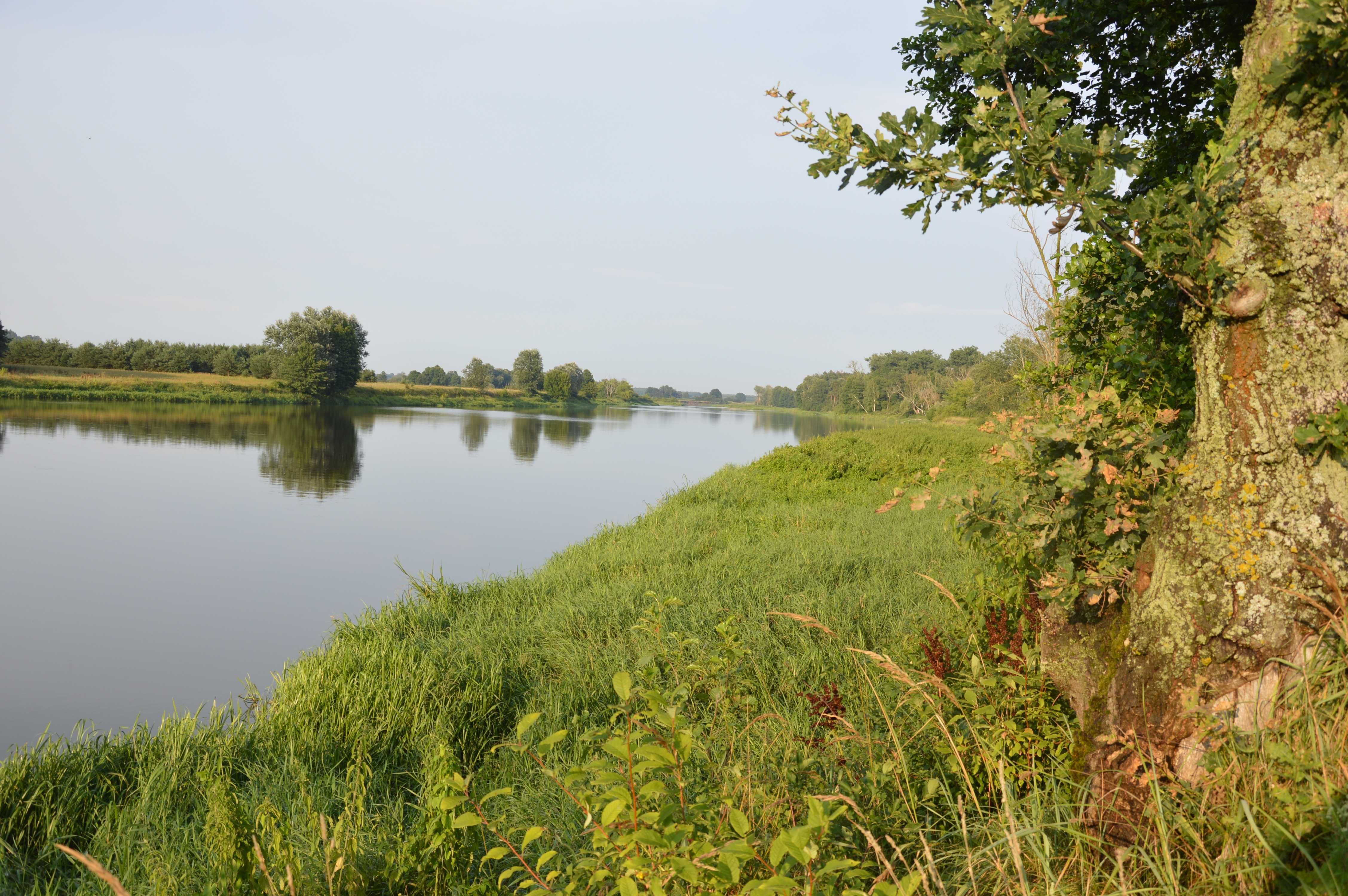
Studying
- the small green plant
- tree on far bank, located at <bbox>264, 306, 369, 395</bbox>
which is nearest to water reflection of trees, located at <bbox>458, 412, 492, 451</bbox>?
tree on far bank, located at <bbox>264, 306, 369, 395</bbox>

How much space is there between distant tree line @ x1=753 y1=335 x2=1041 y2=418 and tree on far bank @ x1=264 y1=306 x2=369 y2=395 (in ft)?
159

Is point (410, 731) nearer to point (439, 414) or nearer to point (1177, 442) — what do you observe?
point (1177, 442)

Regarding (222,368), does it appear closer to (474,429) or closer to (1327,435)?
(474,429)

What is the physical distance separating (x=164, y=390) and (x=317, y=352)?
11.8 meters

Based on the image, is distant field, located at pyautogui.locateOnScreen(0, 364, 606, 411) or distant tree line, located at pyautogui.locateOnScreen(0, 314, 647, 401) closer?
distant field, located at pyautogui.locateOnScreen(0, 364, 606, 411)

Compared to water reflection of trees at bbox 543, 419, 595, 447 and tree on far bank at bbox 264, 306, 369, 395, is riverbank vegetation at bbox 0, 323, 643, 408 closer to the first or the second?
tree on far bank at bbox 264, 306, 369, 395

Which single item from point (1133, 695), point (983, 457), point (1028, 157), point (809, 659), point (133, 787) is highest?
point (1028, 157)

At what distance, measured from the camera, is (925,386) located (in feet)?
228

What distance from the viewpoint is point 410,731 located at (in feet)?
14.6

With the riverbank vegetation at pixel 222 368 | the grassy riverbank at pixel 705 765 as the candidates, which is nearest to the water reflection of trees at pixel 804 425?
the grassy riverbank at pixel 705 765

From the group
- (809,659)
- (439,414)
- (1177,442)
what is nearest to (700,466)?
(809,659)

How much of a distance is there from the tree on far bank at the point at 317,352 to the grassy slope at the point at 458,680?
181 feet

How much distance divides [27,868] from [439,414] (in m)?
58.0

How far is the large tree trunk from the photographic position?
201 centimetres
